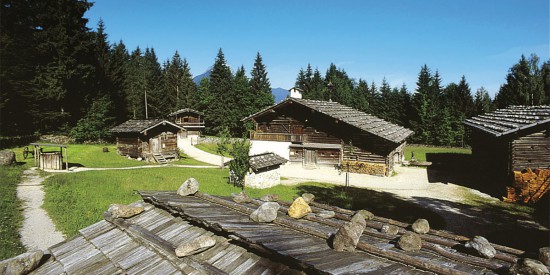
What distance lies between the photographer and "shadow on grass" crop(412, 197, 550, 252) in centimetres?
1117

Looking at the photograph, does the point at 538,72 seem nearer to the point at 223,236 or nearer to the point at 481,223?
the point at 481,223

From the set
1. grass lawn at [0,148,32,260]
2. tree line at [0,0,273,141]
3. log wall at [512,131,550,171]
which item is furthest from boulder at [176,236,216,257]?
tree line at [0,0,273,141]

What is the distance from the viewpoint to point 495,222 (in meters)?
13.6

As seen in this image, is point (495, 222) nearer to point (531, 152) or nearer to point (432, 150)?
point (531, 152)

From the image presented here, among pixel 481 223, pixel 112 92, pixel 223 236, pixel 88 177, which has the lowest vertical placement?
pixel 481 223

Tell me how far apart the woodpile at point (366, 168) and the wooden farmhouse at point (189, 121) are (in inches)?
1412

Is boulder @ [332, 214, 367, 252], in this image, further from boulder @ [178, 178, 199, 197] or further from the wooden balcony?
the wooden balcony

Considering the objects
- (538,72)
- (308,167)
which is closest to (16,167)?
(308,167)

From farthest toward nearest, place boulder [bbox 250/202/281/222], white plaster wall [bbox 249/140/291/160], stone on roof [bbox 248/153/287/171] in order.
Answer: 1. white plaster wall [bbox 249/140/291/160]
2. stone on roof [bbox 248/153/287/171]
3. boulder [bbox 250/202/281/222]

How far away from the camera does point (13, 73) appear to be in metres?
35.2

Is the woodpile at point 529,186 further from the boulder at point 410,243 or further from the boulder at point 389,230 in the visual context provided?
the boulder at point 410,243

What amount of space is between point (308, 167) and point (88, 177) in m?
19.7

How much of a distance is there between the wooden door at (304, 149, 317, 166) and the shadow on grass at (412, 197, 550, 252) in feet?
45.4

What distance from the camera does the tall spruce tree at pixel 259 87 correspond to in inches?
2456
